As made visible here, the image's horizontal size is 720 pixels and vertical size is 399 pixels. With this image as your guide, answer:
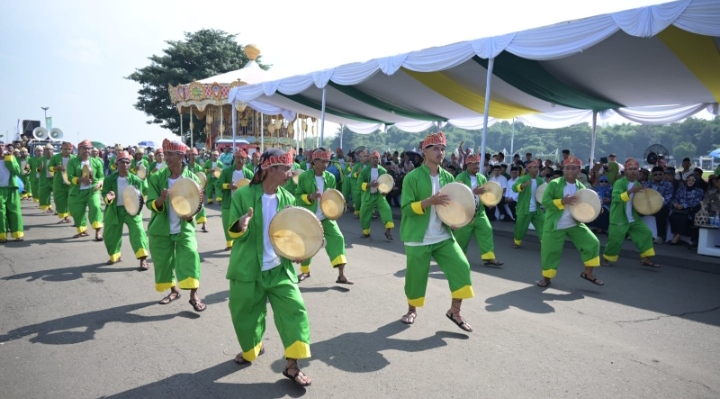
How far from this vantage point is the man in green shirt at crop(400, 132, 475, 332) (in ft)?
14.5

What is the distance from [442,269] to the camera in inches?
177

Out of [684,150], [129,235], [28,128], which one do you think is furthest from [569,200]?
[684,150]

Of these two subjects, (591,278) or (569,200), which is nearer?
(569,200)

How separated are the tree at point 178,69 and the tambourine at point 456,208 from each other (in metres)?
36.5

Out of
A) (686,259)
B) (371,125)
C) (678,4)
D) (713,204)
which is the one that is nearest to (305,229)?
(678,4)

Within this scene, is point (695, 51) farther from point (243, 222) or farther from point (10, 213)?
point (10, 213)

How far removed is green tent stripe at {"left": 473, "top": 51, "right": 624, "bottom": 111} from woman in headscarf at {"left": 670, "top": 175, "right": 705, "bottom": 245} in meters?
3.53

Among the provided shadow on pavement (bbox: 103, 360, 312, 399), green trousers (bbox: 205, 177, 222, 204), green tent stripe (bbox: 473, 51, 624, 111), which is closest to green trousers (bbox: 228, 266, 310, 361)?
shadow on pavement (bbox: 103, 360, 312, 399)

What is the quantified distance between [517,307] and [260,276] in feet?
10.4

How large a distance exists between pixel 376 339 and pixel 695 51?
26.9 ft

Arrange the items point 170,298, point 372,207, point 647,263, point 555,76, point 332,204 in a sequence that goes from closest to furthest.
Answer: point 170,298 < point 332,204 < point 647,263 < point 372,207 < point 555,76

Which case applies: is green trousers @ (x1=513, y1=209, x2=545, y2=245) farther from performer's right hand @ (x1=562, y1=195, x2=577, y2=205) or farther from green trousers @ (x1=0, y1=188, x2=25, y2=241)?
green trousers @ (x1=0, y1=188, x2=25, y2=241)

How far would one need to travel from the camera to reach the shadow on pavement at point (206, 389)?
318 centimetres

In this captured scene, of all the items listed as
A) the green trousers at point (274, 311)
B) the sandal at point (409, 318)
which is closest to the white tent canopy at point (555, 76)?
the sandal at point (409, 318)
